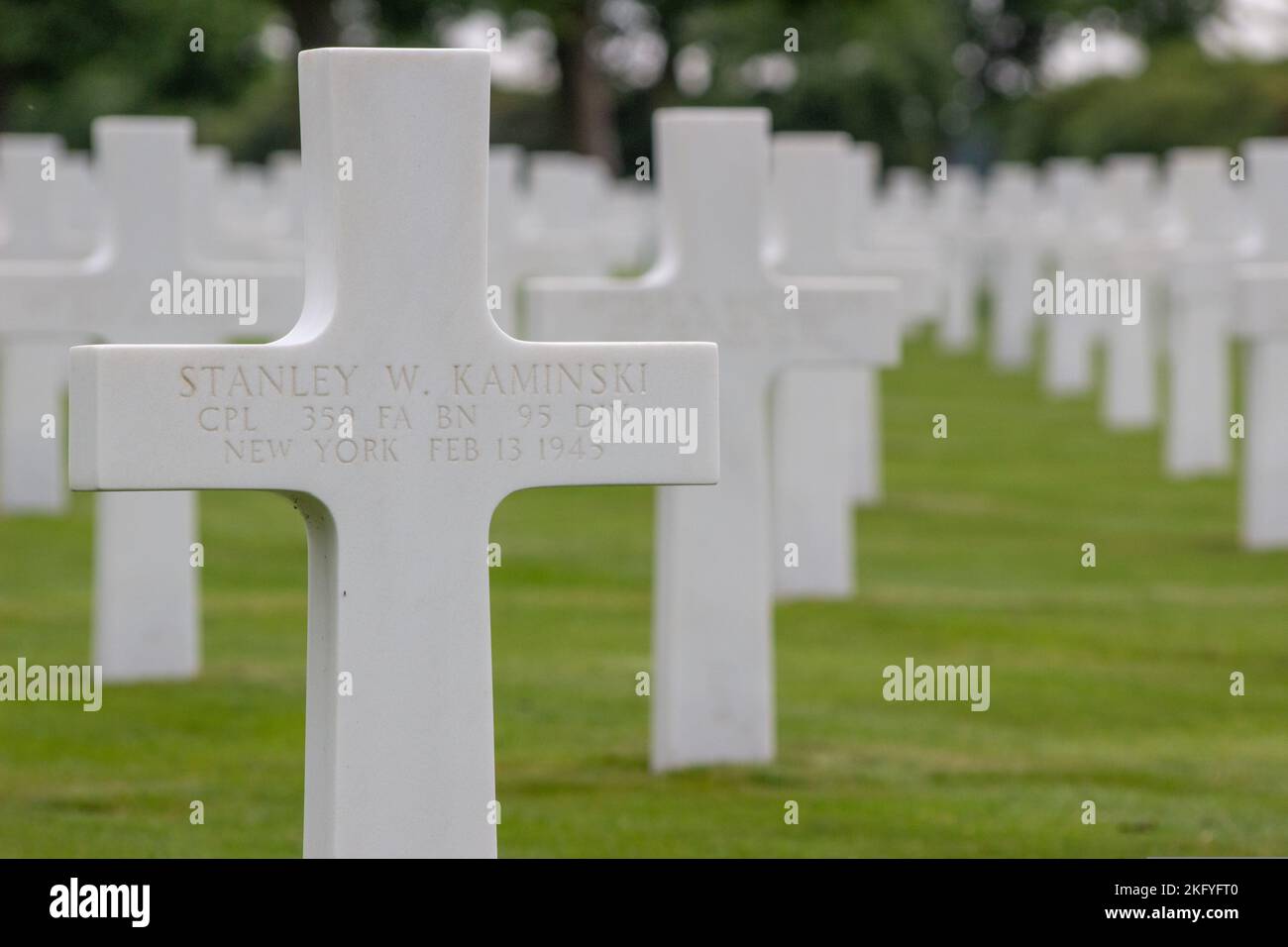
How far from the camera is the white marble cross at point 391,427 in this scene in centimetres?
457

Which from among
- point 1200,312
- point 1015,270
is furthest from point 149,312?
point 1015,270

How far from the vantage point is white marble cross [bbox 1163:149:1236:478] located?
13789 mm

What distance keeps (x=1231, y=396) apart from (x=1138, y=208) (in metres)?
3.26

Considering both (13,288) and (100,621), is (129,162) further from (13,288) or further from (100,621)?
(100,621)

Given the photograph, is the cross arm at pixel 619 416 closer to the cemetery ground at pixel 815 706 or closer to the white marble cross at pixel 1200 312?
the cemetery ground at pixel 815 706

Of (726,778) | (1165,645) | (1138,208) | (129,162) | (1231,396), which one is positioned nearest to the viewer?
(726,778)

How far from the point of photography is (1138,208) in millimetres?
17609

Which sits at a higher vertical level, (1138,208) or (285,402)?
(1138,208)

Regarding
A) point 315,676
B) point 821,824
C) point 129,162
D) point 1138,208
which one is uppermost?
Result: point 1138,208

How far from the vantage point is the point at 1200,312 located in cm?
1380

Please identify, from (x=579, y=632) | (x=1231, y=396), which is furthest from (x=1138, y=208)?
(x=579, y=632)
